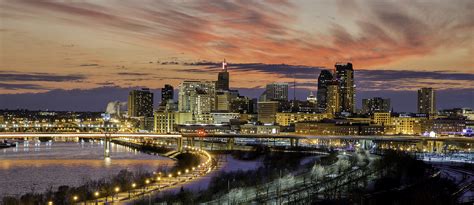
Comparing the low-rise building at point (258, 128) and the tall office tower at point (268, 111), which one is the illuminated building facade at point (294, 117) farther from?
the low-rise building at point (258, 128)

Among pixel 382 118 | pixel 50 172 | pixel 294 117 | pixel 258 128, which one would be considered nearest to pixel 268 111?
pixel 294 117

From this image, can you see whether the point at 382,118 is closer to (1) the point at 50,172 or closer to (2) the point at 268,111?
(2) the point at 268,111

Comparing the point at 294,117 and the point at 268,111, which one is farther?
the point at 268,111

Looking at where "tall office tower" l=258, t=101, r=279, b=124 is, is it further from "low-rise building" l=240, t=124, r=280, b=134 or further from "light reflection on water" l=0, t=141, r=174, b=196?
"light reflection on water" l=0, t=141, r=174, b=196

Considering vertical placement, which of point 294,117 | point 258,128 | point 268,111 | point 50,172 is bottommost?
point 50,172

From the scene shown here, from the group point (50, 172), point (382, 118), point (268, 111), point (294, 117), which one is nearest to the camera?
point (50, 172)

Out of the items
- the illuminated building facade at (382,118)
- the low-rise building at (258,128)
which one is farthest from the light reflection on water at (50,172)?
the illuminated building facade at (382,118)

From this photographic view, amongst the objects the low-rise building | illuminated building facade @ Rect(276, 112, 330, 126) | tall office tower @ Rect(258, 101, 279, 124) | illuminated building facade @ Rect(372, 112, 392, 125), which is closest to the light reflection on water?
the low-rise building

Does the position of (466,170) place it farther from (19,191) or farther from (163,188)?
(19,191)
